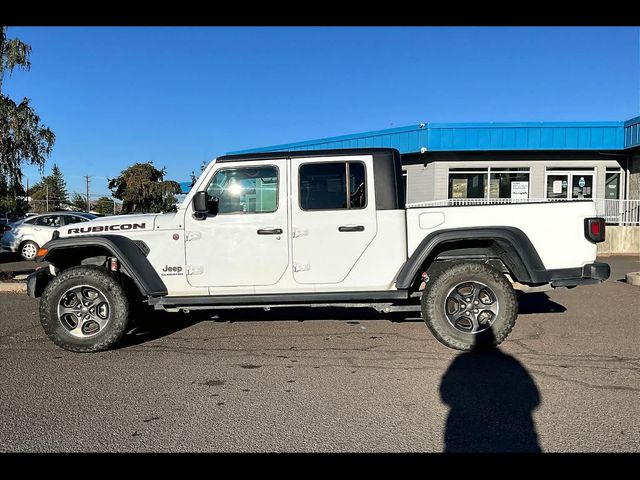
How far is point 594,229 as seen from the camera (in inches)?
191

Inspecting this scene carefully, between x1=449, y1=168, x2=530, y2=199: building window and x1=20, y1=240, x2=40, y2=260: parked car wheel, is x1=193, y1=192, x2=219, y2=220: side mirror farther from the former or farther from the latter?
x1=449, y1=168, x2=530, y2=199: building window

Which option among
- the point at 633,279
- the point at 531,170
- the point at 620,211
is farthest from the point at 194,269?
the point at 620,211

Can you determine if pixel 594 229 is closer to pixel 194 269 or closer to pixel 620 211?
pixel 194 269

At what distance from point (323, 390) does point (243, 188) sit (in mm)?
2333

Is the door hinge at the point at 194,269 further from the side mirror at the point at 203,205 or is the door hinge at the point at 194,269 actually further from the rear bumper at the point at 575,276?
the rear bumper at the point at 575,276

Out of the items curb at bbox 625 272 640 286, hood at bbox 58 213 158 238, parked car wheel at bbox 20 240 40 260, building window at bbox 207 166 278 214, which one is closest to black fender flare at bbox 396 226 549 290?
building window at bbox 207 166 278 214

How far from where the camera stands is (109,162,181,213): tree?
30.7 meters

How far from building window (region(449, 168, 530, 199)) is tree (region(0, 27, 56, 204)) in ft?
41.7

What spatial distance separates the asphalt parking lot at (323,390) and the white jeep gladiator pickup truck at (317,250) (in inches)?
18.7

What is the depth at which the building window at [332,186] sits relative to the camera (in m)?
5.03

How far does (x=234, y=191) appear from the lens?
510 cm

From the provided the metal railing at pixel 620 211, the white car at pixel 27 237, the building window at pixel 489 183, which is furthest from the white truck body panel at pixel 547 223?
the white car at pixel 27 237

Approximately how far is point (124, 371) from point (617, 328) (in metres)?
5.75
